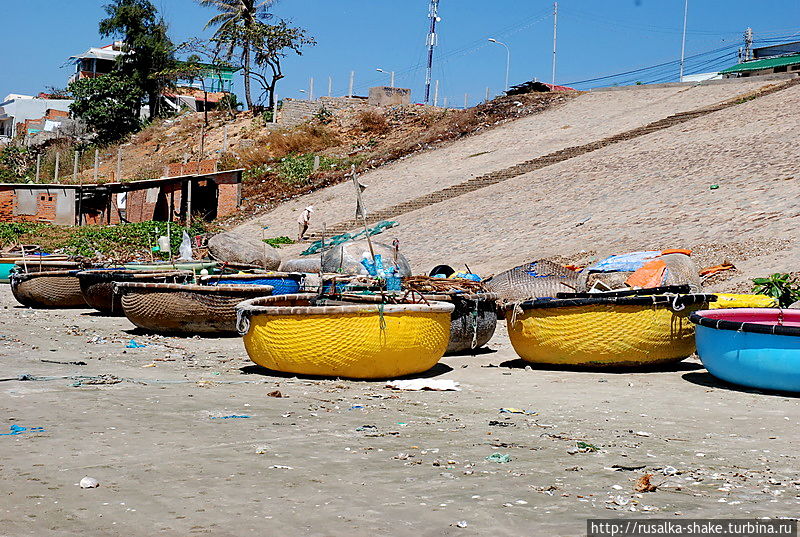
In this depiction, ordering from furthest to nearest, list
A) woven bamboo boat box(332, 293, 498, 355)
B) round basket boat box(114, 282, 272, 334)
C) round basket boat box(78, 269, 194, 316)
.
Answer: round basket boat box(78, 269, 194, 316), round basket boat box(114, 282, 272, 334), woven bamboo boat box(332, 293, 498, 355)

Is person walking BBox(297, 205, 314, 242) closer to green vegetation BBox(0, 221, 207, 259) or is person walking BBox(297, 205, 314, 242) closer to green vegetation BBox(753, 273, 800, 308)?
green vegetation BBox(0, 221, 207, 259)

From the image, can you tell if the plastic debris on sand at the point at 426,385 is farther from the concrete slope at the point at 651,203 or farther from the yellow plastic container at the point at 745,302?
the concrete slope at the point at 651,203

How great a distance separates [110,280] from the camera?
1331cm

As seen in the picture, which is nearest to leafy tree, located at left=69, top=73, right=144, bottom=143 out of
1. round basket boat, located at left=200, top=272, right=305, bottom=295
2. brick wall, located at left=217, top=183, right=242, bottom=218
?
brick wall, located at left=217, top=183, right=242, bottom=218

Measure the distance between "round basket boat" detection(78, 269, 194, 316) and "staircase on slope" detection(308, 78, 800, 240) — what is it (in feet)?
41.2

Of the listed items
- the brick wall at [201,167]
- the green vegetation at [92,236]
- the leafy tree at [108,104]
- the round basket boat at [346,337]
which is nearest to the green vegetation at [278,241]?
the green vegetation at [92,236]

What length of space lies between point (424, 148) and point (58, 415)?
103ft

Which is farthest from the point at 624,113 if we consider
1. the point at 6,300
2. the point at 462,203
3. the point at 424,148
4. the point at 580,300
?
the point at 580,300

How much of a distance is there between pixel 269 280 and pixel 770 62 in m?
35.2

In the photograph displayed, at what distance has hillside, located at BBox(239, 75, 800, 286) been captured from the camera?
56.5 feet

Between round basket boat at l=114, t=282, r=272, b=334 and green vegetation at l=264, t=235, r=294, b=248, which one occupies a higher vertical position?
green vegetation at l=264, t=235, r=294, b=248

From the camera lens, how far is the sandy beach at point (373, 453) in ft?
12.7

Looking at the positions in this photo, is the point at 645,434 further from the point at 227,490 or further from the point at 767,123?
the point at 767,123

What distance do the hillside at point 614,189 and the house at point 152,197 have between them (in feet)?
8.97
